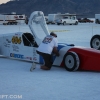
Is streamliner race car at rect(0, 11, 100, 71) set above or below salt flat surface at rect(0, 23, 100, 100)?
above

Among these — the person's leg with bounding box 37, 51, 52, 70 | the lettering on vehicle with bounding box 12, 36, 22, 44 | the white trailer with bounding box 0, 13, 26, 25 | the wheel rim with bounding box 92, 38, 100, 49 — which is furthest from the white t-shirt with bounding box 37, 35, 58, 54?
the white trailer with bounding box 0, 13, 26, 25

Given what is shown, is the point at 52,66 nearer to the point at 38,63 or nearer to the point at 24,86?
the point at 38,63

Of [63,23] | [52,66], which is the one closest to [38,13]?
[52,66]

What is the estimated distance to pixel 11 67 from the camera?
9.62 m

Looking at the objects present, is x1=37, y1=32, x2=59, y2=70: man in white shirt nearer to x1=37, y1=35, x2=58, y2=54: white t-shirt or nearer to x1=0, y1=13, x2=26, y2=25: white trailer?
x1=37, y1=35, x2=58, y2=54: white t-shirt

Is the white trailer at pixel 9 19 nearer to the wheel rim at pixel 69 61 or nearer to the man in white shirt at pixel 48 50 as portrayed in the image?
the man in white shirt at pixel 48 50

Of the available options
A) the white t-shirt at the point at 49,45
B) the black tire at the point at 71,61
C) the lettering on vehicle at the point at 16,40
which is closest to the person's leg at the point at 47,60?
the white t-shirt at the point at 49,45

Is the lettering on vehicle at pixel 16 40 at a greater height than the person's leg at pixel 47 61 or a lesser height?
greater

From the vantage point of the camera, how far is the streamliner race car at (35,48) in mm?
8711

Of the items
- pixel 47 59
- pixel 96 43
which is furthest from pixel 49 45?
pixel 96 43

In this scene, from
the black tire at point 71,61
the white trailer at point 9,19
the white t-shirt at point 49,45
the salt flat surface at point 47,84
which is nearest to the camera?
the salt flat surface at point 47,84

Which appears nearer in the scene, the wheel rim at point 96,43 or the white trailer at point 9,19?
the wheel rim at point 96,43

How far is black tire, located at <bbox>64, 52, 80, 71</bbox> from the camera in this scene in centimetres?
864

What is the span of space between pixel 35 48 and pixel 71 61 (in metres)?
1.83
